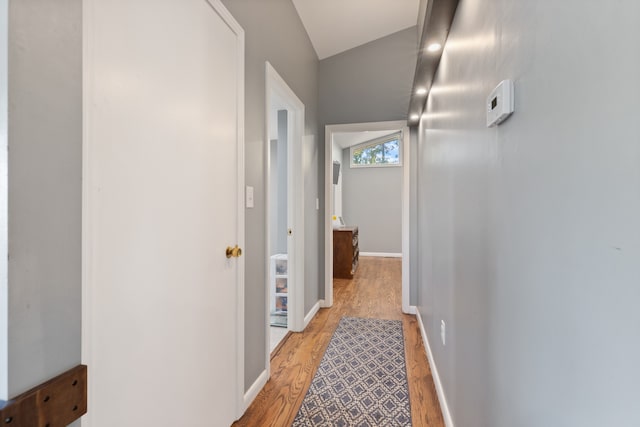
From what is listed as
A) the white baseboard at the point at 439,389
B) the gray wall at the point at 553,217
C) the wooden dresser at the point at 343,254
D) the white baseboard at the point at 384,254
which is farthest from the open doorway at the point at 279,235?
the white baseboard at the point at 384,254

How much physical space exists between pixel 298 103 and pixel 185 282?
1.93 metres

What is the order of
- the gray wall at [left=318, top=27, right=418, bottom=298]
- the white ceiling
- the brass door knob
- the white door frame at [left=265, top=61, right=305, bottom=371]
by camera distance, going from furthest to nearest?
the gray wall at [left=318, top=27, right=418, bottom=298]
the white door frame at [left=265, top=61, right=305, bottom=371]
the white ceiling
the brass door knob

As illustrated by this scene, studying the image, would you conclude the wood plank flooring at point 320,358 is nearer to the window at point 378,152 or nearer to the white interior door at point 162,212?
the white interior door at point 162,212

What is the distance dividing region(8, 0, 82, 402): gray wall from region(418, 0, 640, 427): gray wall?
103cm

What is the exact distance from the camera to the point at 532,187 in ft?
2.05

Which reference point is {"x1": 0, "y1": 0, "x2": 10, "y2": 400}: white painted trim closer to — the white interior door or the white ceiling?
the white interior door

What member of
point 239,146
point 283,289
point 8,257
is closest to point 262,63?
point 239,146

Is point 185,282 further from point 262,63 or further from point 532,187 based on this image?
point 262,63

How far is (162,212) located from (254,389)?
1259 millimetres

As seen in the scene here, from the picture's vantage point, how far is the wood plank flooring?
1588 millimetres

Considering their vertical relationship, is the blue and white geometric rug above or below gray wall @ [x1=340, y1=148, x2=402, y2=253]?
below

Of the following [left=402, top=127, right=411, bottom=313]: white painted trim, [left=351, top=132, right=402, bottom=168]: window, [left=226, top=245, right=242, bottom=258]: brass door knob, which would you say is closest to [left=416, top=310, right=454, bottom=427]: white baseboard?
[left=402, top=127, right=411, bottom=313]: white painted trim

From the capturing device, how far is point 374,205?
6906 mm

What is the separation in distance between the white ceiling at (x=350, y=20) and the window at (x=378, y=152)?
3.88 metres
